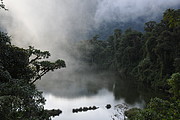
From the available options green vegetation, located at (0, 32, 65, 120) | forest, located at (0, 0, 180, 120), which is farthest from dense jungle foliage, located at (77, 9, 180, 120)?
green vegetation, located at (0, 32, 65, 120)

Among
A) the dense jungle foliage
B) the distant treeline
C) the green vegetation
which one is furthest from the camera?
the distant treeline

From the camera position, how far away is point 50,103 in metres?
17.7

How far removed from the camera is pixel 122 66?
144ft

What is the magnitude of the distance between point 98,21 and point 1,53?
4541 inches

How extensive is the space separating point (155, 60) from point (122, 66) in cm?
1601

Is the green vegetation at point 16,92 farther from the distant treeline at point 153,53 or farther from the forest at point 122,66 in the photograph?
the distant treeline at point 153,53

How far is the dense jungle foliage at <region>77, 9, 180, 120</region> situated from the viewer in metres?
4.40

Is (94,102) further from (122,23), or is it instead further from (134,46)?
(122,23)

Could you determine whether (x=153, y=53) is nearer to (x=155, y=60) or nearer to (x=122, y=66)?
(x=155, y=60)

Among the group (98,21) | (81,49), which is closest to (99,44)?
(81,49)

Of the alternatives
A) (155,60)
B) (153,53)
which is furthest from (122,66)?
(153,53)

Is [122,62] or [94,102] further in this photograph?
[122,62]

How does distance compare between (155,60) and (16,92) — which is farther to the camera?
→ (155,60)

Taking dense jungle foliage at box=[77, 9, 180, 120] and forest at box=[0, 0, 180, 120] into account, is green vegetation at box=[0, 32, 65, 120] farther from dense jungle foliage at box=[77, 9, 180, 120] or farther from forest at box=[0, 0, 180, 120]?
dense jungle foliage at box=[77, 9, 180, 120]
